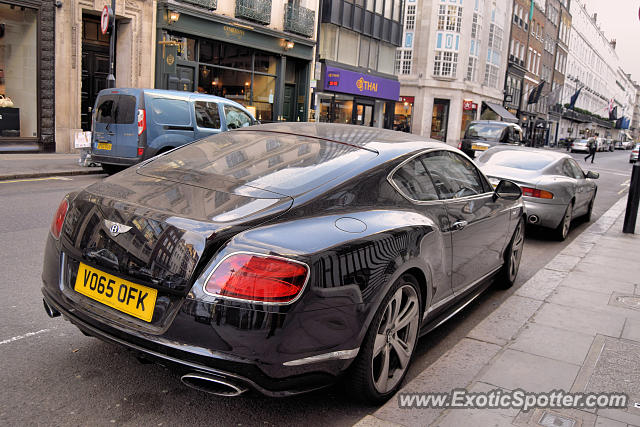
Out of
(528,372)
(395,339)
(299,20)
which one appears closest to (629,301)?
(528,372)

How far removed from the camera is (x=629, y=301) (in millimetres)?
5398

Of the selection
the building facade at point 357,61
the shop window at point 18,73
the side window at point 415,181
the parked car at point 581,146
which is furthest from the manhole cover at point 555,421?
the parked car at point 581,146

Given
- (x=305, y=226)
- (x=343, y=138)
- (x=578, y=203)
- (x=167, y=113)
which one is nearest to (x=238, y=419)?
(x=305, y=226)

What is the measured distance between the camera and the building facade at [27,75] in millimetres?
15578

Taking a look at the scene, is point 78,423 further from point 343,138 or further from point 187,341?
point 343,138

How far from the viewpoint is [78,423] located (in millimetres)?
2701

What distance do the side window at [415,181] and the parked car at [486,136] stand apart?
16.2 metres

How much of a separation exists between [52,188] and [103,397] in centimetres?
818

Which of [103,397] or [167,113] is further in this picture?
[167,113]

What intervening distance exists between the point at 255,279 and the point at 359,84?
30.3 m

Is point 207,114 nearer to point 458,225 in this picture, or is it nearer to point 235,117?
point 235,117

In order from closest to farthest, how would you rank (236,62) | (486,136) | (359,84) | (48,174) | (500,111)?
(48,174) < (486,136) < (236,62) < (359,84) < (500,111)

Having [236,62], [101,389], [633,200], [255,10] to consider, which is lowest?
[101,389]

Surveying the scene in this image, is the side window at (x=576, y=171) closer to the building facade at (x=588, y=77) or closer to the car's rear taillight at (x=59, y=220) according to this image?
the car's rear taillight at (x=59, y=220)
